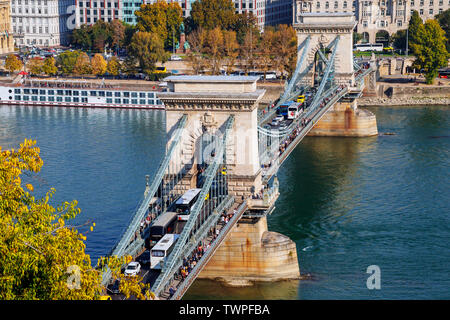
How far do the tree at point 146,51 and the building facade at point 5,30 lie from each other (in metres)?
32.9

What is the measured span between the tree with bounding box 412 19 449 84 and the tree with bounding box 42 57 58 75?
155ft

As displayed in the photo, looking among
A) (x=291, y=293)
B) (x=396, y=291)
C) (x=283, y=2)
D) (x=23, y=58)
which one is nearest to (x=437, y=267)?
(x=396, y=291)

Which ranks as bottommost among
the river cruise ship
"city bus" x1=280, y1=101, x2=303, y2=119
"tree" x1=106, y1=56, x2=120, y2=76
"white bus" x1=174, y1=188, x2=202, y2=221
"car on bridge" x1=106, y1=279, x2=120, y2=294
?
"car on bridge" x1=106, y1=279, x2=120, y2=294

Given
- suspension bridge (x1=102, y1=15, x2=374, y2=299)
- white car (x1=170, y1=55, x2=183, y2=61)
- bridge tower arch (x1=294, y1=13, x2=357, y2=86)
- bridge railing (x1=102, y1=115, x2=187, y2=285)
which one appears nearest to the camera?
bridge railing (x1=102, y1=115, x2=187, y2=285)

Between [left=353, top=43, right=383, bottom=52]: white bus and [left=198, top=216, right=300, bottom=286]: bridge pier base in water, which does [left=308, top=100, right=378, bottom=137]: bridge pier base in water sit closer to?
[left=198, top=216, right=300, bottom=286]: bridge pier base in water

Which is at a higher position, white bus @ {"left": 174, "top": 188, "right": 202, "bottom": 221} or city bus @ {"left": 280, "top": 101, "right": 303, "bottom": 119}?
city bus @ {"left": 280, "top": 101, "right": 303, "bottom": 119}

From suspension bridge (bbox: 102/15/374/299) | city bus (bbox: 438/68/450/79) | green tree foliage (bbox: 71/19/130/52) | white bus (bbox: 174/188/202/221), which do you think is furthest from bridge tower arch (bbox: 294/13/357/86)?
green tree foliage (bbox: 71/19/130/52)

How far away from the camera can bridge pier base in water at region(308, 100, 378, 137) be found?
87500 mm

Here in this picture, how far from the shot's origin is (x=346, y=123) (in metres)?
88.3

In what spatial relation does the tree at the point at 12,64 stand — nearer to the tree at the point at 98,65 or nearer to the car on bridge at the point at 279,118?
the tree at the point at 98,65

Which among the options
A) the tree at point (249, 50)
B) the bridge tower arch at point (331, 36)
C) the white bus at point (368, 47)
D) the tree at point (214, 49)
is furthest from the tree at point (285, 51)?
the bridge tower arch at point (331, 36)

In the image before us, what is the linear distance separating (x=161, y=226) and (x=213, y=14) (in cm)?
9899

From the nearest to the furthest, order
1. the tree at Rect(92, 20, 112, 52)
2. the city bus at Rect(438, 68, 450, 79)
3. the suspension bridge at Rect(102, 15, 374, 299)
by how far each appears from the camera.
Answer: the suspension bridge at Rect(102, 15, 374, 299) → the city bus at Rect(438, 68, 450, 79) → the tree at Rect(92, 20, 112, 52)

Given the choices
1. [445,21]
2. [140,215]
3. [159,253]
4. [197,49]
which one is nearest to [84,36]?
[197,49]
